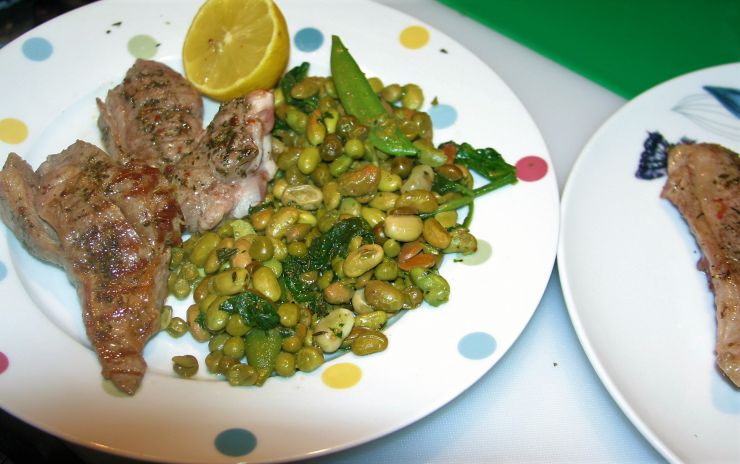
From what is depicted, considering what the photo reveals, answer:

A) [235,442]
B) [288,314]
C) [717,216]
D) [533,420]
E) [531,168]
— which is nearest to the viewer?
[235,442]

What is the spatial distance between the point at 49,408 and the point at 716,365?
10.2ft

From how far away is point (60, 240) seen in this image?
3311 millimetres

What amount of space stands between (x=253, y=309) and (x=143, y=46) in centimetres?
204

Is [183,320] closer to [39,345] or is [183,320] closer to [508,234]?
[39,345]

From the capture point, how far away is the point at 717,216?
3.63 metres

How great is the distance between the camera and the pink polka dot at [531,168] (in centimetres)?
372

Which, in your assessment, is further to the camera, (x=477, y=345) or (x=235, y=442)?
(x=477, y=345)

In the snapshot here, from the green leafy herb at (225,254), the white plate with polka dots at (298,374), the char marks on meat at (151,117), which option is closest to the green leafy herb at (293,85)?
the white plate with polka dots at (298,374)

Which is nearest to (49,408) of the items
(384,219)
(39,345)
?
(39,345)

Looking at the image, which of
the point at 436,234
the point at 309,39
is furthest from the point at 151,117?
the point at 436,234

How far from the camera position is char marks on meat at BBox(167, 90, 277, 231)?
11.8 ft

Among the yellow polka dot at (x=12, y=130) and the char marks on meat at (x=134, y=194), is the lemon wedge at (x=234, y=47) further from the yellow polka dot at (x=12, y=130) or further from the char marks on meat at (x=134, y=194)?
the yellow polka dot at (x=12, y=130)

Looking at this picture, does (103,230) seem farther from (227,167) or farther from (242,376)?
(242,376)

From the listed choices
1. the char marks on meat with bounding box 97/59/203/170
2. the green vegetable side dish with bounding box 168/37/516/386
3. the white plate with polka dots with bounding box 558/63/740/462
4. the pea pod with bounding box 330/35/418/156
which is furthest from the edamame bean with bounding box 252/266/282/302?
the white plate with polka dots with bounding box 558/63/740/462
